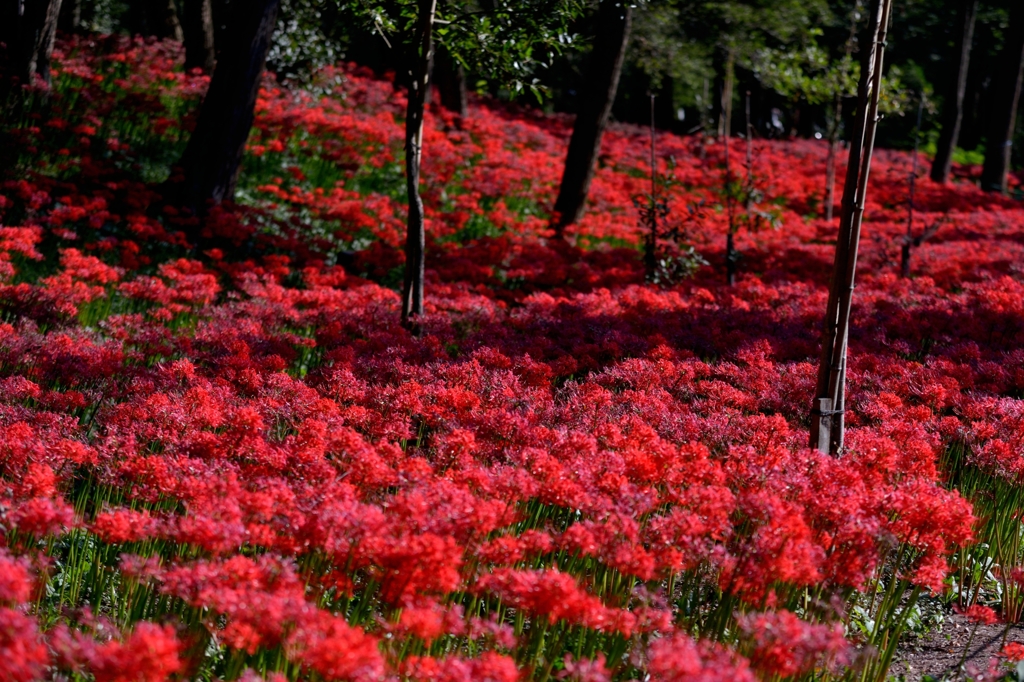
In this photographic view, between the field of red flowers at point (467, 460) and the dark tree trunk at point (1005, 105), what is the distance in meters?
11.1

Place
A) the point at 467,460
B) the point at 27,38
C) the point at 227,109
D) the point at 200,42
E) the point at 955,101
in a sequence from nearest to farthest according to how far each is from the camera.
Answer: the point at 467,460 < the point at 227,109 < the point at 27,38 < the point at 200,42 < the point at 955,101

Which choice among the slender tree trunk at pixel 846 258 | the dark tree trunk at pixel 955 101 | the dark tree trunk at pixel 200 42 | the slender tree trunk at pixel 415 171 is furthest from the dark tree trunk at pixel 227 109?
the dark tree trunk at pixel 955 101

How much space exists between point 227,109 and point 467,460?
7.84 meters

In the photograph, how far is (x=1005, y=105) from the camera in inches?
819

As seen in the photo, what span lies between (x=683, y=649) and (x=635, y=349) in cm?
453

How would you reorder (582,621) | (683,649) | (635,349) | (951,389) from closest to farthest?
1. (683,649)
2. (582,621)
3. (951,389)
4. (635,349)

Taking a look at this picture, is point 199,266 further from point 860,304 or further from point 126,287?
point 860,304

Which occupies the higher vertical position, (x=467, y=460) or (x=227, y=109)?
(x=227, y=109)

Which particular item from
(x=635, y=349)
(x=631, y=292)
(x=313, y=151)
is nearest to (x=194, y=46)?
(x=313, y=151)

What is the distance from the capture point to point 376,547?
294 cm

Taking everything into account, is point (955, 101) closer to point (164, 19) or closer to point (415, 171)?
point (164, 19)

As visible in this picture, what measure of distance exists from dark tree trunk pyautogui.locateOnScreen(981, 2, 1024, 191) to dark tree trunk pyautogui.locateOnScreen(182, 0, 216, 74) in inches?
675

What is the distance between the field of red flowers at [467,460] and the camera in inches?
113

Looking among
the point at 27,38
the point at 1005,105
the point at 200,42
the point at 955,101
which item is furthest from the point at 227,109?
the point at 1005,105
